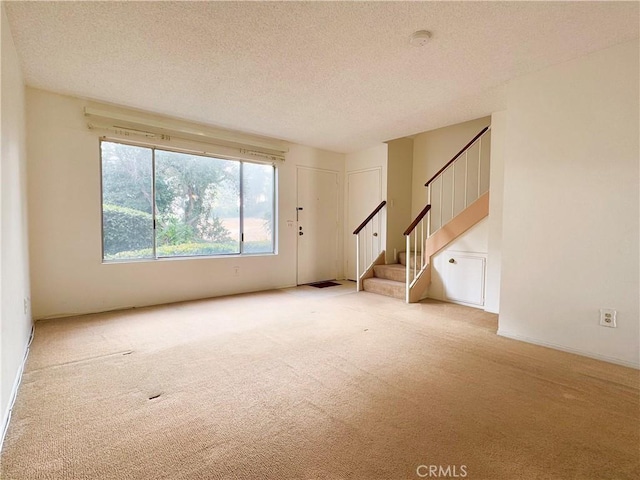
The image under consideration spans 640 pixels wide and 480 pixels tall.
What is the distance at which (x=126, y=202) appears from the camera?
390cm

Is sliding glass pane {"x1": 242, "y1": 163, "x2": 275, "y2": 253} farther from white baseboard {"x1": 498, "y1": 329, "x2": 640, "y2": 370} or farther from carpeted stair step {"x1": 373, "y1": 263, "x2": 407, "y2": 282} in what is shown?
white baseboard {"x1": 498, "y1": 329, "x2": 640, "y2": 370}

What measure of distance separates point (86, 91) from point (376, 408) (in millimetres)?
4121

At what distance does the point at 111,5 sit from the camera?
199 centimetres

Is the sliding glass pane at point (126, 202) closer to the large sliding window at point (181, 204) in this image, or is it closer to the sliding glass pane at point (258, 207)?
the large sliding window at point (181, 204)

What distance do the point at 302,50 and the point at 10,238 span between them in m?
2.52

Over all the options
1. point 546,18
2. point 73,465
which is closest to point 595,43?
point 546,18

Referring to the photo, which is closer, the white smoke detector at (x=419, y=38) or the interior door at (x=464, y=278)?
the white smoke detector at (x=419, y=38)

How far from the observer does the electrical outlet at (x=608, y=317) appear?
2469 mm

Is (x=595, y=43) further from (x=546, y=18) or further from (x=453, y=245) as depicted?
(x=453, y=245)

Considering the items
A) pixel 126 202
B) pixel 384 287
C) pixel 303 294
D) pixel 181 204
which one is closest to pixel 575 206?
pixel 384 287

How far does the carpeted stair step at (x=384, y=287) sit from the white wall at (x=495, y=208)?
1185mm

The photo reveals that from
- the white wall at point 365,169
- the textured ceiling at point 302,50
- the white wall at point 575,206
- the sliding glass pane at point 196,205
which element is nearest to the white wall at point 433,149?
the white wall at point 365,169

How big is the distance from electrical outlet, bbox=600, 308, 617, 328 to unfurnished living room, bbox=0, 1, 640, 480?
23mm

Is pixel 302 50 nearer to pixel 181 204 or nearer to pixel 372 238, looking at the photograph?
pixel 181 204
